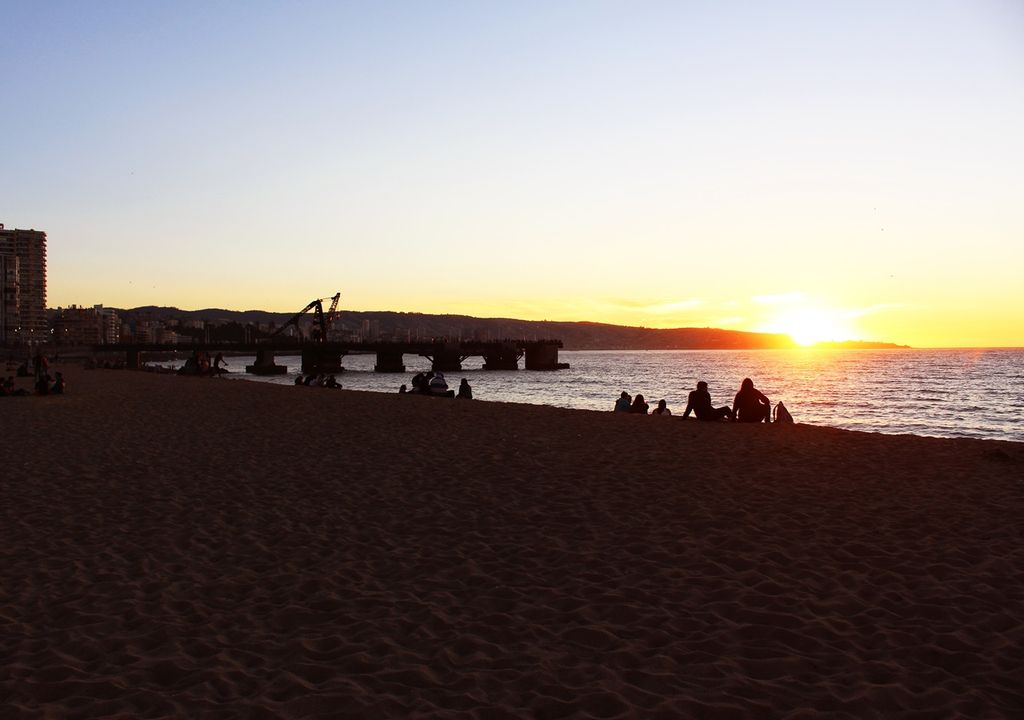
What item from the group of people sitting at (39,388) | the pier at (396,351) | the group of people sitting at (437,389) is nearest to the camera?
the group of people sitting at (39,388)

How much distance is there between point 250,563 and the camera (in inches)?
293

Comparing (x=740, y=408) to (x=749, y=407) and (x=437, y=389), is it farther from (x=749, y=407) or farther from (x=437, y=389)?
(x=437, y=389)

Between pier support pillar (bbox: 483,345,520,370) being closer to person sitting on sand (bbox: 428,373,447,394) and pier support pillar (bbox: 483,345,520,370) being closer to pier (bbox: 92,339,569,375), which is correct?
pier (bbox: 92,339,569,375)

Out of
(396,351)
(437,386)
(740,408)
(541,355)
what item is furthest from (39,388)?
(541,355)

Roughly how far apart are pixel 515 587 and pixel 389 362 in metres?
128

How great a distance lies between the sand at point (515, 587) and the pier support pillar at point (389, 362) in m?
115

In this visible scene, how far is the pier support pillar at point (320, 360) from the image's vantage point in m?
122

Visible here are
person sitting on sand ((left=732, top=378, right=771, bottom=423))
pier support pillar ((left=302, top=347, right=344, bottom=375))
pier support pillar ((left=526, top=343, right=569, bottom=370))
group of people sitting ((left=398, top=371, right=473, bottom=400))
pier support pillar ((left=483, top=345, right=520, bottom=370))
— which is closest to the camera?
person sitting on sand ((left=732, top=378, right=771, bottom=423))

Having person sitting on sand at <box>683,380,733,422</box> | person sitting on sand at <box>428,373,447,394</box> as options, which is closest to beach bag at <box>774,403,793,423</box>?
person sitting on sand at <box>683,380,733,422</box>

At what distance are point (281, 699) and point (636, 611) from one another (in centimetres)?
282

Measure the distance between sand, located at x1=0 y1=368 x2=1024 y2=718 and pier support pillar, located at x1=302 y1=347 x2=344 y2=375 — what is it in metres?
110

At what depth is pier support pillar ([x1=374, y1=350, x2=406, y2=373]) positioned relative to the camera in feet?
421

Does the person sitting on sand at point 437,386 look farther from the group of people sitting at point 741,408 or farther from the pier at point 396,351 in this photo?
the pier at point 396,351

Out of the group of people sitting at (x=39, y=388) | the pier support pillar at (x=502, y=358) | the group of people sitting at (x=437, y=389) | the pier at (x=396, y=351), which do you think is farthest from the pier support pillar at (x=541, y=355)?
the group of people sitting at (x=39, y=388)
